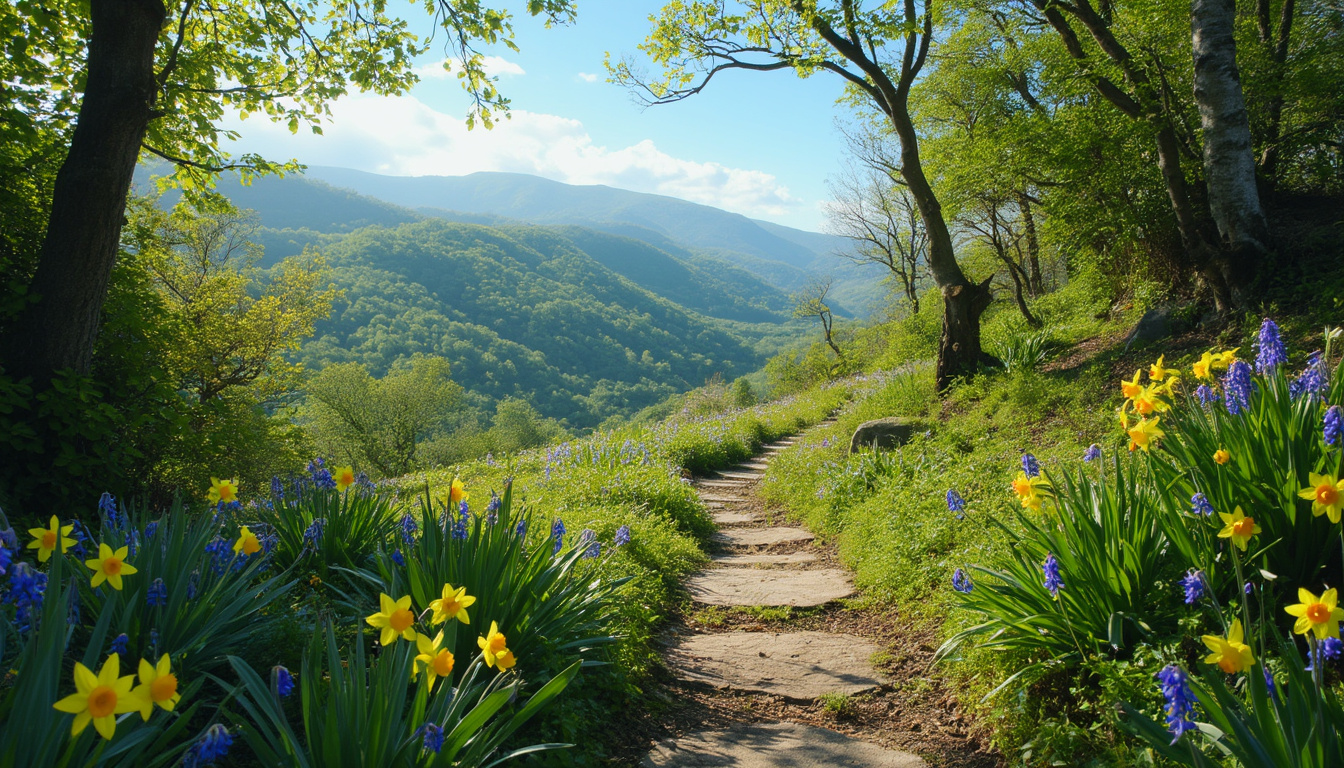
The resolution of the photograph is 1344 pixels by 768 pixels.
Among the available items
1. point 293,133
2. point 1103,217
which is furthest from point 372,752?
point 1103,217

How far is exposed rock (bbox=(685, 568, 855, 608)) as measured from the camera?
439 centimetres

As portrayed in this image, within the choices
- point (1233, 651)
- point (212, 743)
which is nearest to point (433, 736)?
point (212, 743)

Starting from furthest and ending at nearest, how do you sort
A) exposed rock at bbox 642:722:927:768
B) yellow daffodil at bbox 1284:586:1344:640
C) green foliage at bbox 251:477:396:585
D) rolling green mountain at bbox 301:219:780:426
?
rolling green mountain at bbox 301:219:780:426
green foliage at bbox 251:477:396:585
exposed rock at bbox 642:722:927:768
yellow daffodil at bbox 1284:586:1344:640

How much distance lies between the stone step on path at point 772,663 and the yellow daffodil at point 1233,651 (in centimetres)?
132

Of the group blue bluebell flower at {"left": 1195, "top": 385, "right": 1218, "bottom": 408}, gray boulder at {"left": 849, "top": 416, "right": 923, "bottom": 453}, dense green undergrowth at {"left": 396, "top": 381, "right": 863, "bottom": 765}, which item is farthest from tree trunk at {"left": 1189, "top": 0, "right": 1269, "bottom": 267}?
dense green undergrowth at {"left": 396, "top": 381, "right": 863, "bottom": 765}

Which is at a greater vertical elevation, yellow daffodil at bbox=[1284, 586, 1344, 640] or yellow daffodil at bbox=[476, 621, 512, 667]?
yellow daffodil at bbox=[1284, 586, 1344, 640]

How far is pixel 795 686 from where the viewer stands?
3.19 metres

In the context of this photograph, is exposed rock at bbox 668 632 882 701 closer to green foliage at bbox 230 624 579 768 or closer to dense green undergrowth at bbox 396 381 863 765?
dense green undergrowth at bbox 396 381 863 765

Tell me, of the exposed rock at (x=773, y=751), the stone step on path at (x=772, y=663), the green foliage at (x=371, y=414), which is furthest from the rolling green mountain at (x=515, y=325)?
the exposed rock at (x=773, y=751)

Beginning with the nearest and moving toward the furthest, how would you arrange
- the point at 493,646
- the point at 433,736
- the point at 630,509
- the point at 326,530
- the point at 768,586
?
the point at 433,736 < the point at 493,646 < the point at 326,530 < the point at 768,586 < the point at 630,509

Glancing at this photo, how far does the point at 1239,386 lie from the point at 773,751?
2.45m

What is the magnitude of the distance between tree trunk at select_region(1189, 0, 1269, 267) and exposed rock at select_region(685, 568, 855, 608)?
4952 mm

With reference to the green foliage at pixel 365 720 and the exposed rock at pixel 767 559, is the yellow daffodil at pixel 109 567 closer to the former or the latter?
→ the green foliage at pixel 365 720

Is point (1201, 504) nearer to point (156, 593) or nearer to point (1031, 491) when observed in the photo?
point (1031, 491)
